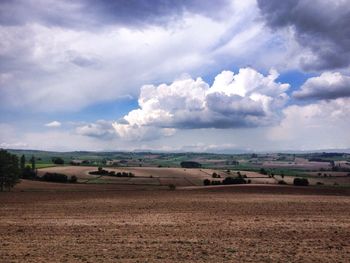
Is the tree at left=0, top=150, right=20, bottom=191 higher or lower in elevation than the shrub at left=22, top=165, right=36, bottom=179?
higher

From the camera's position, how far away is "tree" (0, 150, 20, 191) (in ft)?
228

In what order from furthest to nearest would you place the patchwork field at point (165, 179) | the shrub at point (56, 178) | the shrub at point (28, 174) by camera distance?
the shrub at point (28, 174) → the shrub at point (56, 178) → the patchwork field at point (165, 179)

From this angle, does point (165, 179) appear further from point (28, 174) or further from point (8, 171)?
point (8, 171)

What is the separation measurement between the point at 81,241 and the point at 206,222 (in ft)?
32.9

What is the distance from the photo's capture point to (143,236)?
851 inches

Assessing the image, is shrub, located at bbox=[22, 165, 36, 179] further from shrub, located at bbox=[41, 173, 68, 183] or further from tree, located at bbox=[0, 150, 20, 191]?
tree, located at bbox=[0, 150, 20, 191]

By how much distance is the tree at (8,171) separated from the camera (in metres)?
69.5

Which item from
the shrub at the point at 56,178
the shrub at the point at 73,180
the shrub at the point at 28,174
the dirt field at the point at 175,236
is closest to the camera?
the dirt field at the point at 175,236

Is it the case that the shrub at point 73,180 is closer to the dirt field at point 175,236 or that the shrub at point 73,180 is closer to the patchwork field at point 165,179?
the patchwork field at point 165,179

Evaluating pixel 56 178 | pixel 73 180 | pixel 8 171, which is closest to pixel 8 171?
pixel 8 171

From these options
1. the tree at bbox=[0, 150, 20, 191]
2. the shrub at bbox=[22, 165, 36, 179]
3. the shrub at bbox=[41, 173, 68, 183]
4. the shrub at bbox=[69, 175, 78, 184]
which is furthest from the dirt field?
the shrub at bbox=[22, 165, 36, 179]

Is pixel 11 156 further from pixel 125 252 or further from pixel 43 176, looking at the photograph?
pixel 125 252

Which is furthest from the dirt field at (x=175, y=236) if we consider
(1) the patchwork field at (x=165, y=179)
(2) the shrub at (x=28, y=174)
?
(2) the shrub at (x=28, y=174)

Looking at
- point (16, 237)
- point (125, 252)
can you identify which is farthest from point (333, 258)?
point (16, 237)
